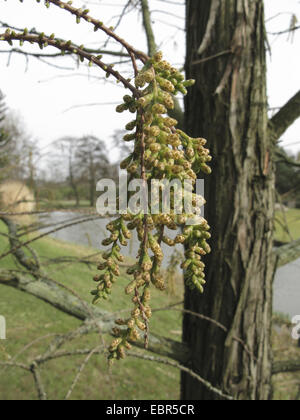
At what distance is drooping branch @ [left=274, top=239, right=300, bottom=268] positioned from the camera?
2188 mm

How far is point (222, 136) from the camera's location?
6.01ft

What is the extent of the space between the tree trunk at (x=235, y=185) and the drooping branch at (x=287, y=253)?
0.52 feet

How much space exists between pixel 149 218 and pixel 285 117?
1.94 metres

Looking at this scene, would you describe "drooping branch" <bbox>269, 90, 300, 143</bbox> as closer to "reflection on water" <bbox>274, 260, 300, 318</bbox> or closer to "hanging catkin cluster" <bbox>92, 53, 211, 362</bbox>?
"hanging catkin cluster" <bbox>92, 53, 211, 362</bbox>

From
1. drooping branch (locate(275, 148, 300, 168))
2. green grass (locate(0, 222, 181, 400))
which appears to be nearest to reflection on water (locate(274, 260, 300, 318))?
green grass (locate(0, 222, 181, 400))

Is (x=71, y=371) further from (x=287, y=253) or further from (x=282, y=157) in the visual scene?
(x=282, y=157)

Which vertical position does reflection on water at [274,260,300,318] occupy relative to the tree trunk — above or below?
below

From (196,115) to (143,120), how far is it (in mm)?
1576

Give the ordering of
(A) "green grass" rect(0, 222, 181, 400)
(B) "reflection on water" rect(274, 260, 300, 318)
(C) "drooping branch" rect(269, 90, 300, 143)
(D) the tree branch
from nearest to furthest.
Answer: (C) "drooping branch" rect(269, 90, 300, 143), (D) the tree branch, (A) "green grass" rect(0, 222, 181, 400), (B) "reflection on water" rect(274, 260, 300, 318)

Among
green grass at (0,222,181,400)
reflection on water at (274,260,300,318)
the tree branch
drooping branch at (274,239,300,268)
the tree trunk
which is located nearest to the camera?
the tree trunk

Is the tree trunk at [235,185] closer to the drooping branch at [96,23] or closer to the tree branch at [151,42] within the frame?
the tree branch at [151,42]

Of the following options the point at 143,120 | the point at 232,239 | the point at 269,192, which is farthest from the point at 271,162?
the point at 143,120

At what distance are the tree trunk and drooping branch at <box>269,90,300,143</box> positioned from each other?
0.14 metres

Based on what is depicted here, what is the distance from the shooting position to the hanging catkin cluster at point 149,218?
43cm
